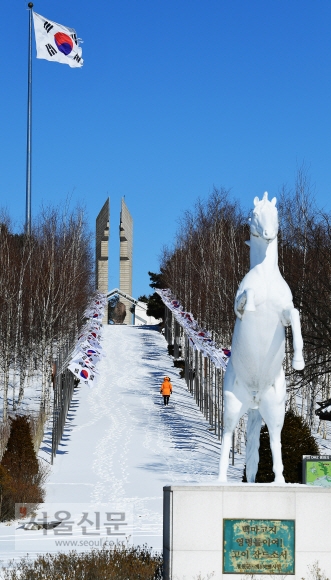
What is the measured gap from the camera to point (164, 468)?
22.3 metres

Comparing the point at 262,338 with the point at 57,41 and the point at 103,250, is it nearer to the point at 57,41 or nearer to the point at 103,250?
the point at 57,41

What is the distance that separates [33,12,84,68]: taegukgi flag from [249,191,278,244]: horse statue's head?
2935 cm

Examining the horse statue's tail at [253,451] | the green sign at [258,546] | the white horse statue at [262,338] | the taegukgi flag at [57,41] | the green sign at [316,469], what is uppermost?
the taegukgi flag at [57,41]

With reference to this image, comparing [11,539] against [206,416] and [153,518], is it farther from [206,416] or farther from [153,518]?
[206,416]

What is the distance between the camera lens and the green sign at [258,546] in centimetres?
975

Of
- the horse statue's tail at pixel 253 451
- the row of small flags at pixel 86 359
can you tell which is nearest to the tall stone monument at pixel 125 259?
→ the row of small flags at pixel 86 359

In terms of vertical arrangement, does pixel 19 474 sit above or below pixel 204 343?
below

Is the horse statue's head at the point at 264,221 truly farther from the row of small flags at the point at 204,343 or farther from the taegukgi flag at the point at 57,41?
the taegukgi flag at the point at 57,41

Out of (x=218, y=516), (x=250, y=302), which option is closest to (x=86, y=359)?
(x=218, y=516)

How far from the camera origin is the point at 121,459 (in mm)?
23406

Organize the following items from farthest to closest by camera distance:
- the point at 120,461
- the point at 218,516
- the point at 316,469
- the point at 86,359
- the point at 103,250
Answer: the point at 103,250, the point at 86,359, the point at 120,461, the point at 316,469, the point at 218,516

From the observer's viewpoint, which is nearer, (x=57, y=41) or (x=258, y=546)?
(x=258, y=546)

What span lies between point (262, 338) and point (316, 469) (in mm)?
5412

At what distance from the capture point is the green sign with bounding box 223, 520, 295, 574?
9.75m
